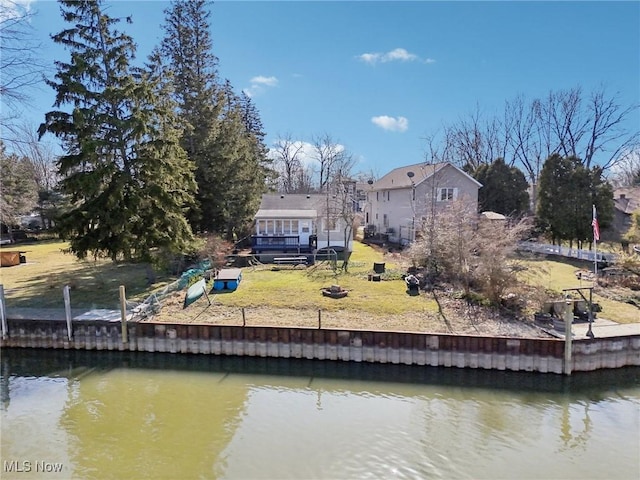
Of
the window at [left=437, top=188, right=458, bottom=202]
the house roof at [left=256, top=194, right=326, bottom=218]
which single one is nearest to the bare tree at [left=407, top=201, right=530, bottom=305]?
the house roof at [left=256, top=194, right=326, bottom=218]

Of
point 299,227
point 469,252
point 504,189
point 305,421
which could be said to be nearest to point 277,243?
point 299,227

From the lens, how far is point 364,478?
808 centimetres

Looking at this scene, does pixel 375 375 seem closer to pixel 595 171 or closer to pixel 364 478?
pixel 364 478

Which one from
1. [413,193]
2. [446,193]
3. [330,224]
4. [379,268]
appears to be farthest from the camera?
[446,193]

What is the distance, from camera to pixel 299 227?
27453 millimetres

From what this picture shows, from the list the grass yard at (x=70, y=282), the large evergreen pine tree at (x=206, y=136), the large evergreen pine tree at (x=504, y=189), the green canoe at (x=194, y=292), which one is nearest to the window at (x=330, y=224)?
the large evergreen pine tree at (x=206, y=136)

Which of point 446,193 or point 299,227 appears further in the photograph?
point 446,193

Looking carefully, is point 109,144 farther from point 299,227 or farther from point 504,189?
point 504,189

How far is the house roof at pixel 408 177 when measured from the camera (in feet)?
100

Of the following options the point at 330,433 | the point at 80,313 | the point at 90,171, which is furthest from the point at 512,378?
the point at 90,171

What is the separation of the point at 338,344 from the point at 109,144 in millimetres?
12954

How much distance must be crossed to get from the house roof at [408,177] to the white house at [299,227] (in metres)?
7.04

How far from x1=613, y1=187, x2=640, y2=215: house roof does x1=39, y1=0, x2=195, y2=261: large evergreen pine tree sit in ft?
134

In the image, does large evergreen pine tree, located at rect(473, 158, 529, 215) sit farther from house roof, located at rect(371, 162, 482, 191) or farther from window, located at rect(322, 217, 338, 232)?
window, located at rect(322, 217, 338, 232)
